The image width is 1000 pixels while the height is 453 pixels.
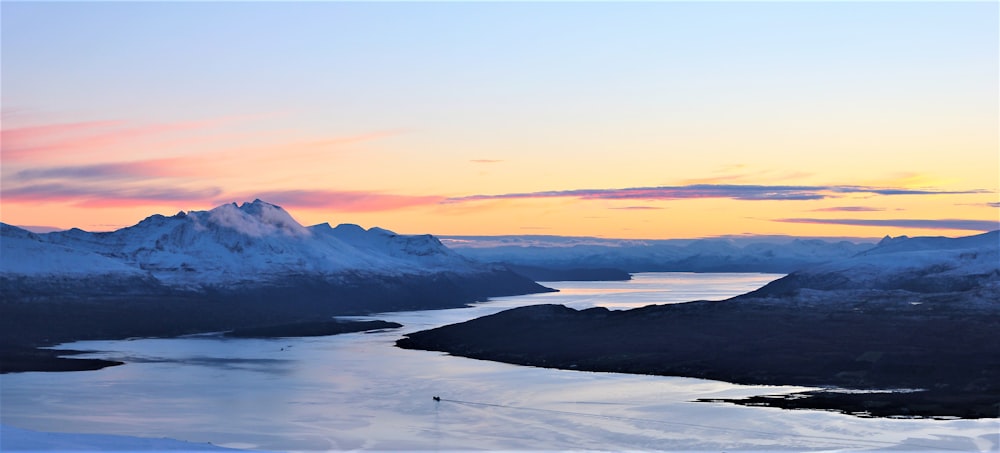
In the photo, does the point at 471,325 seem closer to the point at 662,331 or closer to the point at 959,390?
the point at 662,331

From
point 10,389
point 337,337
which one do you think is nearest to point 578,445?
point 10,389

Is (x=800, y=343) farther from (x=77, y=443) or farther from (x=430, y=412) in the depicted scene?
(x=77, y=443)

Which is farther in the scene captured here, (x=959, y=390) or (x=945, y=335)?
(x=945, y=335)

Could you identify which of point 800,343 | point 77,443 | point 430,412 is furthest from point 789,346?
point 77,443

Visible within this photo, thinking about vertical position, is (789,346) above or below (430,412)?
above

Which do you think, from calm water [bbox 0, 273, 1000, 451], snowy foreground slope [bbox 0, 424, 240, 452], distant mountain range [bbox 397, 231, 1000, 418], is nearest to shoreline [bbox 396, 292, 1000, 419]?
distant mountain range [bbox 397, 231, 1000, 418]

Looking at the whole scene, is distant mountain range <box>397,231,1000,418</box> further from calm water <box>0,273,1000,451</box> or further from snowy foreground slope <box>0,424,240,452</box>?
snowy foreground slope <box>0,424,240,452</box>

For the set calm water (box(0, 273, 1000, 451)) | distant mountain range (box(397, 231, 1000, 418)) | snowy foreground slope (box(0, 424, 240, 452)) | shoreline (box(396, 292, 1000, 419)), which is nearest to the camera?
snowy foreground slope (box(0, 424, 240, 452))

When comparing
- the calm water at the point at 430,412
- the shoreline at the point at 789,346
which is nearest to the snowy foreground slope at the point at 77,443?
the calm water at the point at 430,412

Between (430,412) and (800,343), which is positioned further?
(800,343)
